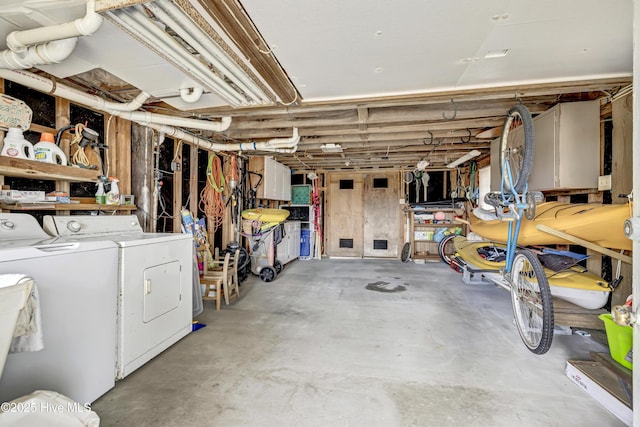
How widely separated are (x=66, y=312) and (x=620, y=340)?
3336 mm

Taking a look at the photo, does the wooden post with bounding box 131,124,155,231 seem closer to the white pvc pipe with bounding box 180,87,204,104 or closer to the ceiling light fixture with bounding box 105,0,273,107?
the white pvc pipe with bounding box 180,87,204,104

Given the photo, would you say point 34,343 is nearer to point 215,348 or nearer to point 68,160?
point 215,348

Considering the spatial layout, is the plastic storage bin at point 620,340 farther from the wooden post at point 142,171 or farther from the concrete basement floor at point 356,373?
the wooden post at point 142,171

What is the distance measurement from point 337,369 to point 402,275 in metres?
3.46

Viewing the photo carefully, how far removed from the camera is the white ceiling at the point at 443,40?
1.48m

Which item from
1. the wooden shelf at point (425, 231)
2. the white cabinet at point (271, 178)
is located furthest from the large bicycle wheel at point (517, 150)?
the white cabinet at point (271, 178)

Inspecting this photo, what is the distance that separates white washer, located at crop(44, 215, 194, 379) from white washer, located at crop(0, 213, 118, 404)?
0.07m

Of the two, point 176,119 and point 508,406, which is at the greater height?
point 176,119

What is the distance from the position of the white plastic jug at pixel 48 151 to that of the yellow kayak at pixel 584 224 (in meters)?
3.95

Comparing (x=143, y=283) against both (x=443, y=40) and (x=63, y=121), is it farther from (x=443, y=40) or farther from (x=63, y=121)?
(x=443, y=40)

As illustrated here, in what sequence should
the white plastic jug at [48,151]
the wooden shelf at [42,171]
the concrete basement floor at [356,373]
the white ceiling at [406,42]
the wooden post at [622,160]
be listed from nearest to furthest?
1. the white ceiling at [406,42]
2. the concrete basement floor at [356,373]
3. the wooden shelf at [42,171]
4. the white plastic jug at [48,151]
5. the wooden post at [622,160]

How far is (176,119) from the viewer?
9.44 feet

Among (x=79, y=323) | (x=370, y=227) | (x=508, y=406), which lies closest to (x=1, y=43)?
(x=79, y=323)

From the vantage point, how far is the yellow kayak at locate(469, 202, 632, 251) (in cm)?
187
